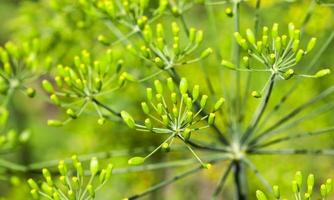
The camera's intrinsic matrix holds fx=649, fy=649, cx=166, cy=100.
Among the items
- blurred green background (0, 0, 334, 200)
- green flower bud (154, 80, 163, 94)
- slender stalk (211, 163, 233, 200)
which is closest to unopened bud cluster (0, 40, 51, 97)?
blurred green background (0, 0, 334, 200)

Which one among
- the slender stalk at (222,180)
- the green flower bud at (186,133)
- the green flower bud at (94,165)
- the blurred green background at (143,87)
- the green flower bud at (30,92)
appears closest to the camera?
the green flower bud at (186,133)

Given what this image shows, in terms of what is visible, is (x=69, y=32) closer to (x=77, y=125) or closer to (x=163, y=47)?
(x=77, y=125)

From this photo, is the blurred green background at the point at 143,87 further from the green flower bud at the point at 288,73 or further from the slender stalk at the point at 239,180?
the green flower bud at the point at 288,73

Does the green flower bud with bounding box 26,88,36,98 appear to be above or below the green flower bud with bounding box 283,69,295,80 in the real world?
below

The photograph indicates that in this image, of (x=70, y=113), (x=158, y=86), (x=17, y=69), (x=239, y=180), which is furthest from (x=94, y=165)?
(x=17, y=69)

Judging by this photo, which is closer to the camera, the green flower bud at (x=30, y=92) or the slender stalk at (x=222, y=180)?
the slender stalk at (x=222, y=180)

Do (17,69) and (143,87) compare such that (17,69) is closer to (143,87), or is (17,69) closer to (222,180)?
(143,87)

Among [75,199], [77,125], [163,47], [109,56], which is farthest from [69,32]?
[75,199]

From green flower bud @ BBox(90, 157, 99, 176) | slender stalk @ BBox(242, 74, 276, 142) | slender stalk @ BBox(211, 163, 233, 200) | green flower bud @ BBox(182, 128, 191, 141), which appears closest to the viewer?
green flower bud @ BBox(182, 128, 191, 141)

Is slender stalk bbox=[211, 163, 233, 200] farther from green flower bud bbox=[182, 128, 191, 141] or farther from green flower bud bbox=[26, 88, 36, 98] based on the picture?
green flower bud bbox=[26, 88, 36, 98]

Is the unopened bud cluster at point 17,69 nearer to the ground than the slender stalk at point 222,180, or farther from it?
farther from it

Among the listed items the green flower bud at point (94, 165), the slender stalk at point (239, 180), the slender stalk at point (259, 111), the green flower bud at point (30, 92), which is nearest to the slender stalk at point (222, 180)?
the slender stalk at point (239, 180)
